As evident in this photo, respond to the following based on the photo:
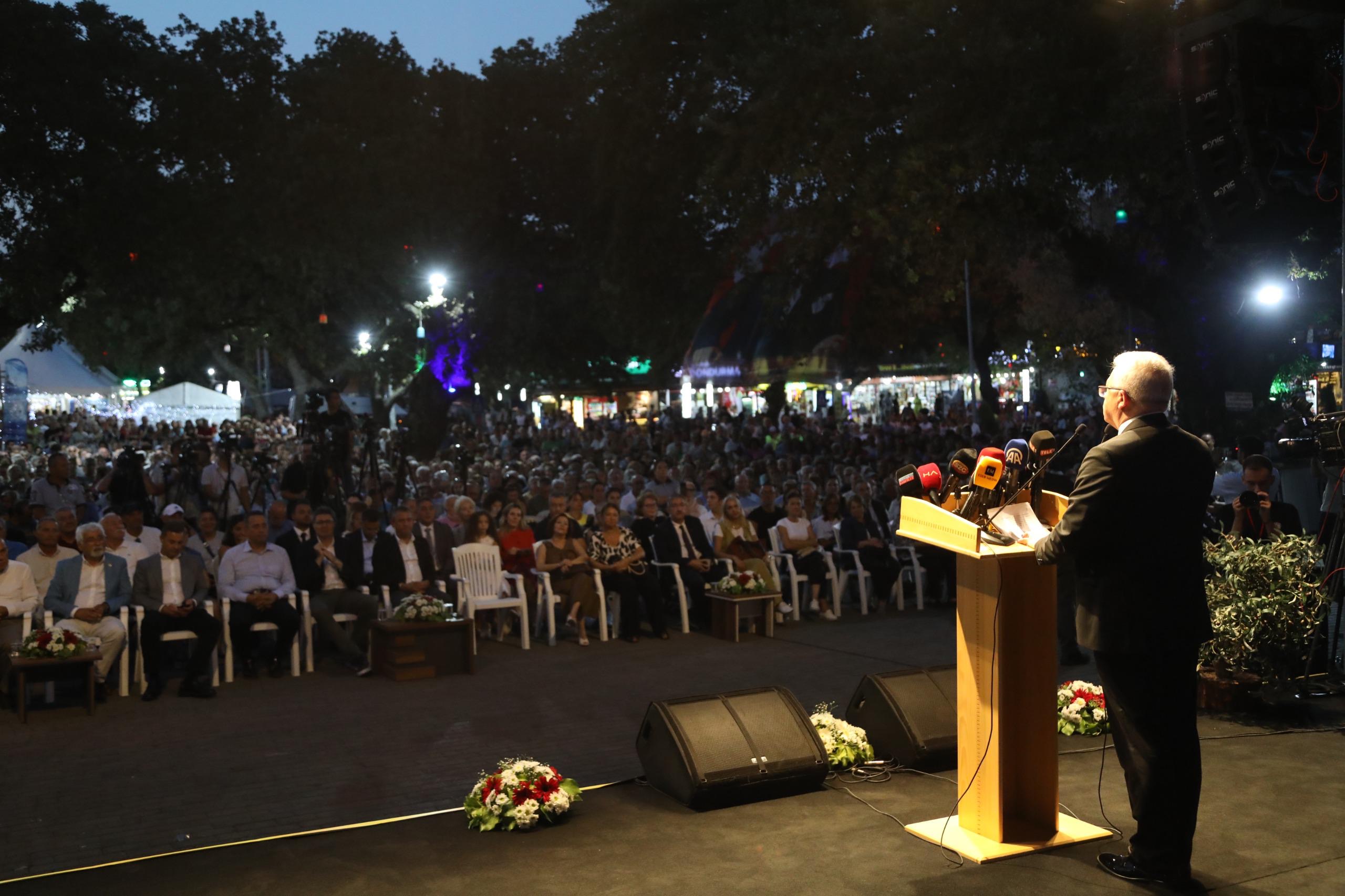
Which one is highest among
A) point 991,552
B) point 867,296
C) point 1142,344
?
point 867,296

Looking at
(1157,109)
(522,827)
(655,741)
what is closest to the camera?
(522,827)

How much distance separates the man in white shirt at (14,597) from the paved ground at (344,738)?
0.70 m

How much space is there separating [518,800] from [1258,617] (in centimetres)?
382

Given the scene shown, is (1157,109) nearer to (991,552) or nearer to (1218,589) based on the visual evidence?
(1218,589)

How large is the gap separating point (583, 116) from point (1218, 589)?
17185mm

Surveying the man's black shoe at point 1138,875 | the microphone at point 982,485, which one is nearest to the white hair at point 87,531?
the microphone at point 982,485

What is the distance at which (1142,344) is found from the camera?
19125 millimetres

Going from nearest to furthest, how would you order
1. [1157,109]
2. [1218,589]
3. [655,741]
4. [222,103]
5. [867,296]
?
[655,741], [1218,589], [1157,109], [222,103], [867,296]

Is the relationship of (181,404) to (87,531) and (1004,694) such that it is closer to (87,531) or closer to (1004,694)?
(87,531)

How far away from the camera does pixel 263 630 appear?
8.30 m

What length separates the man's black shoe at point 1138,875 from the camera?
362 centimetres

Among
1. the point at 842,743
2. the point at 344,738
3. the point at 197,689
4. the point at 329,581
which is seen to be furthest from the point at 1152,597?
the point at 329,581

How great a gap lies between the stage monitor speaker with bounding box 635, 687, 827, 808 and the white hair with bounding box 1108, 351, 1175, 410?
2.05 meters

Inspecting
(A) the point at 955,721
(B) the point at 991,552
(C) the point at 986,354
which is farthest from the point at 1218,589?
(C) the point at 986,354
